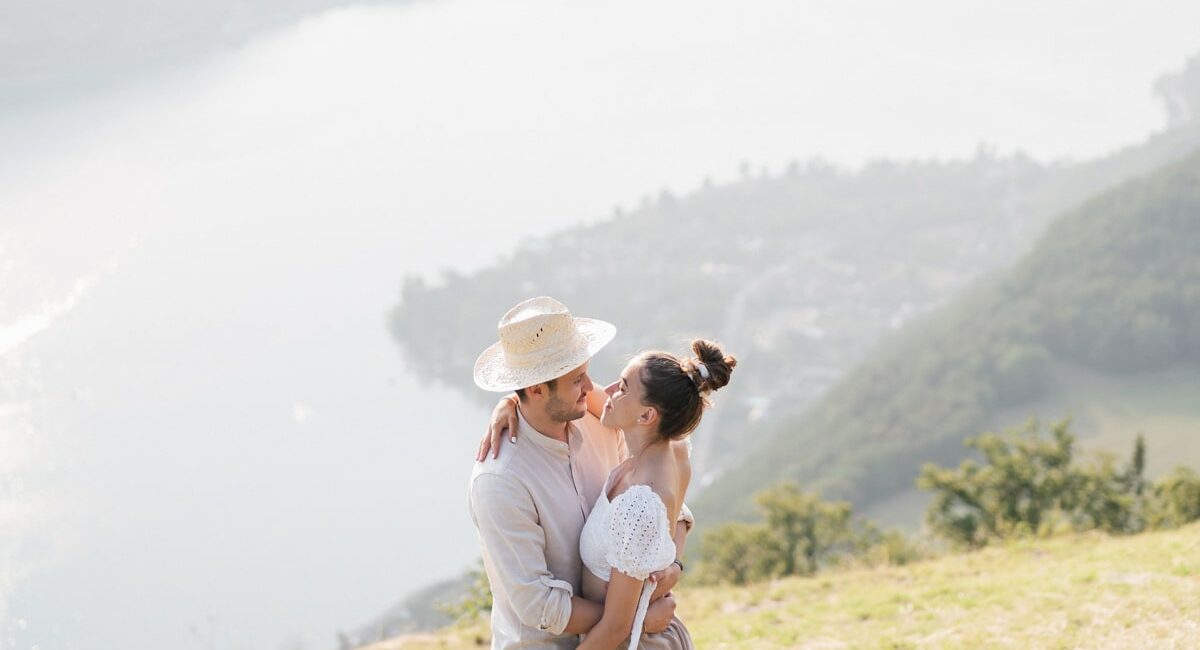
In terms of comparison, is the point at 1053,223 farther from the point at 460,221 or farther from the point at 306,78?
the point at 306,78

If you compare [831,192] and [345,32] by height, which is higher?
[345,32]

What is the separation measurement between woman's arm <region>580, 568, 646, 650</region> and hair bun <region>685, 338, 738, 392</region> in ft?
2.11

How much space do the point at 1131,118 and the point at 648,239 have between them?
88.7 m

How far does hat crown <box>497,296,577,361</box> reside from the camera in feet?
10.5

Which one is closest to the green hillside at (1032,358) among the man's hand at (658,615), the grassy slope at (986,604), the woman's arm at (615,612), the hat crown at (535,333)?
the grassy slope at (986,604)

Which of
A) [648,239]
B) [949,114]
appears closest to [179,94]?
[648,239]

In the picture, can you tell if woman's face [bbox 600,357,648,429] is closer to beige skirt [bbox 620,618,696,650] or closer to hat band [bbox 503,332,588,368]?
hat band [bbox 503,332,588,368]

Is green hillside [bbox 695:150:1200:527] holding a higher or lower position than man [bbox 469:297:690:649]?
lower

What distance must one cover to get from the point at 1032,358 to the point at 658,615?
78.8 m

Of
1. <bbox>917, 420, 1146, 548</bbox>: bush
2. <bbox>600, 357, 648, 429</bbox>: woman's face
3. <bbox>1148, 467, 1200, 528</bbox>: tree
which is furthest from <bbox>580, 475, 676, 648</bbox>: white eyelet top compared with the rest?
<bbox>917, 420, 1146, 548</bbox>: bush

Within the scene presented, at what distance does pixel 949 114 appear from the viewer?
19225 centimetres

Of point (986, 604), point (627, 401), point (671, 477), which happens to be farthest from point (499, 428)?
point (986, 604)

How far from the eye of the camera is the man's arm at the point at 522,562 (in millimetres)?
3102

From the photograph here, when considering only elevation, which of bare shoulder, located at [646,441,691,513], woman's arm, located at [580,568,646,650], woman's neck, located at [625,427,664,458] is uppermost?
woman's neck, located at [625,427,664,458]
